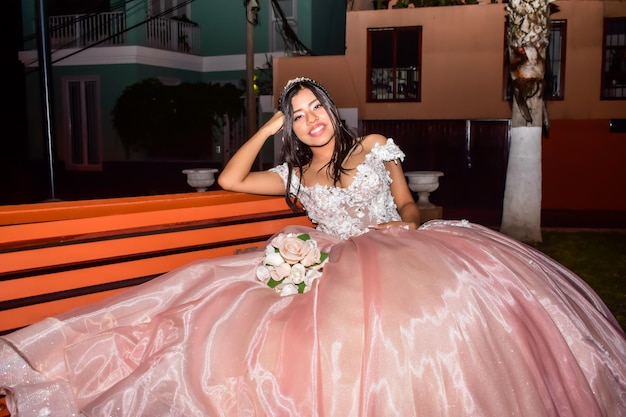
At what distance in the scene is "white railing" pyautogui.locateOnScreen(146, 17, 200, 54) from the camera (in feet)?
62.8

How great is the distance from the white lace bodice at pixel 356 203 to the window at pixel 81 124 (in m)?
17.3

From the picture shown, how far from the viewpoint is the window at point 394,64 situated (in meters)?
14.8

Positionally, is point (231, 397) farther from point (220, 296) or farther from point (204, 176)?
point (204, 176)

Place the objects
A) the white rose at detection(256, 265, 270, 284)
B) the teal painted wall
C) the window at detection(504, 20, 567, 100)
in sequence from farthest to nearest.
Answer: the teal painted wall
the window at detection(504, 20, 567, 100)
the white rose at detection(256, 265, 270, 284)

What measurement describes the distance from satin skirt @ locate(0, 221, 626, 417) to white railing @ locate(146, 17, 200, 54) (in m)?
17.8

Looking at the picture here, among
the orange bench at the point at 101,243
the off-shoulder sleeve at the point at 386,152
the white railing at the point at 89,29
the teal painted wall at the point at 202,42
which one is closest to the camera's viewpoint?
the orange bench at the point at 101,243

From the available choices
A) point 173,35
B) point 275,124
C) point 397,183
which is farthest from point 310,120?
point 173,35

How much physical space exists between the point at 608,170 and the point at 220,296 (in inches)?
513

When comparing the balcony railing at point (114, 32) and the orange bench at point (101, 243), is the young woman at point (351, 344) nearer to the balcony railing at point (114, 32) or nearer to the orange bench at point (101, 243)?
the orange bench at point (101, 243)

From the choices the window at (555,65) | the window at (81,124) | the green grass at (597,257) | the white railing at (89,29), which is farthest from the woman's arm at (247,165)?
the white railing at (89,29)

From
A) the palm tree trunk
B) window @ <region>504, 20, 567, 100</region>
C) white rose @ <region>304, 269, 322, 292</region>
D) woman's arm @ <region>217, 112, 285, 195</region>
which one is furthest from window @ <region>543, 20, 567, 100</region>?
white rose @ <region>304, 269, 322, 292</region>

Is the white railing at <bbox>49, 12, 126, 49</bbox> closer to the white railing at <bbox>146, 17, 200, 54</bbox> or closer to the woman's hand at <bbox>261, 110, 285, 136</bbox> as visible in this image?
the white railing at <bbox>146, 17, 200, 54</bbox>

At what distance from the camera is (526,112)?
8.22 m

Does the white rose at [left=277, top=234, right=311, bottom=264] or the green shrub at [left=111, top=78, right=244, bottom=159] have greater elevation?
the green shrub at [left=111, top=78, right=244, bottom=159]
